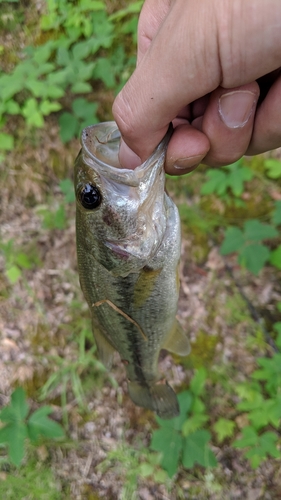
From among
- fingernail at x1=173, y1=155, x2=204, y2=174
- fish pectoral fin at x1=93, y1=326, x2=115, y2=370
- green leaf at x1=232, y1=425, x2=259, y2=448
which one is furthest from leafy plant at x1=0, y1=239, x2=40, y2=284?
green leaf at x1=232, y1=425, x2=259, y2=448

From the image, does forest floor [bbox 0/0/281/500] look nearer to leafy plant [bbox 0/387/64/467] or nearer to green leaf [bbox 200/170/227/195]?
green leaf [bbox 200/170/227/195]

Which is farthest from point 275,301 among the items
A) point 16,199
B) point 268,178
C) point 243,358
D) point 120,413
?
point 16,199

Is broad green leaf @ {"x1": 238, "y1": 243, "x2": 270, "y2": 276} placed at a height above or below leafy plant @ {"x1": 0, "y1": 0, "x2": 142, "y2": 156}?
below

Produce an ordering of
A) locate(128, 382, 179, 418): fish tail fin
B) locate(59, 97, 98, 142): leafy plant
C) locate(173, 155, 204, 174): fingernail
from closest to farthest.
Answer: locate(173, 155, 204, 174): fingernail < locate(128, 382, 179, 418): fish tail fin < locate(59, 97, 98, 142): leafy plant

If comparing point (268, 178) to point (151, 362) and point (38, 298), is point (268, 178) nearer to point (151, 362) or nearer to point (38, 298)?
point (151, 362)

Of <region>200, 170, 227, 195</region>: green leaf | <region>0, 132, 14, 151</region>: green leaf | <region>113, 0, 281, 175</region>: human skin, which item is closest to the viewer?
<region>113, 0, 281, 175</region>: human skin

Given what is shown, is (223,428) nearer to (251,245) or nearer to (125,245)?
(251,245)

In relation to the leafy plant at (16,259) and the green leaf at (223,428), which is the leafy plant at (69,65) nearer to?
the leafy plant at (16,259)
